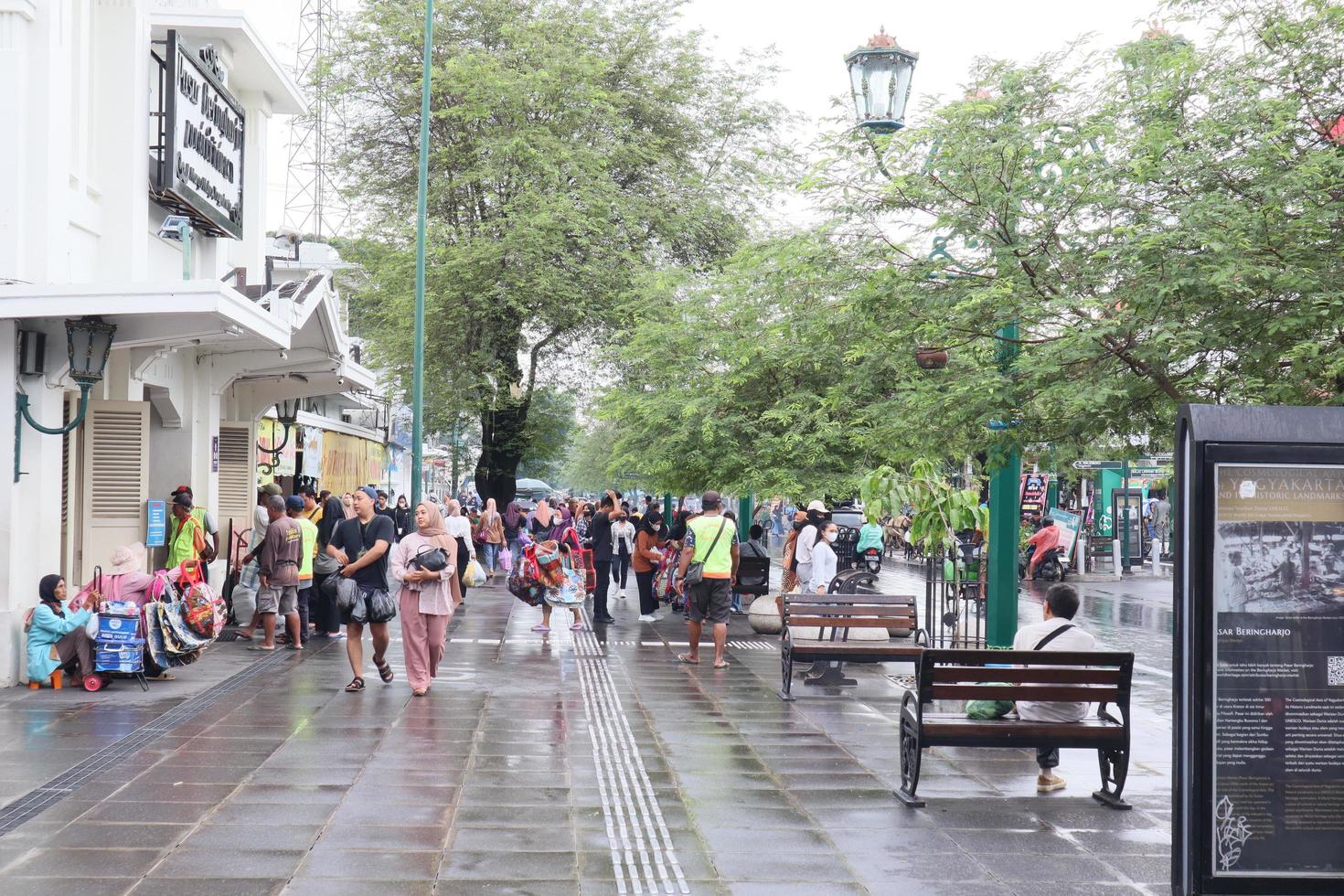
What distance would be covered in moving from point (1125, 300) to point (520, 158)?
20.5 m

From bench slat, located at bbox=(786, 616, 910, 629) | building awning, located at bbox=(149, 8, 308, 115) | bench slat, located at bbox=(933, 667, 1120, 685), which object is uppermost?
building awning, located at bbox=(149, 8, 308, 115)

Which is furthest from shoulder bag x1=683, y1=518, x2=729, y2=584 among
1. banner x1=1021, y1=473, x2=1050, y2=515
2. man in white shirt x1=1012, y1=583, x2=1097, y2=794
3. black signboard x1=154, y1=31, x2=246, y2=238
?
banner x1=1021, y1=473, x2=1050, y2=515

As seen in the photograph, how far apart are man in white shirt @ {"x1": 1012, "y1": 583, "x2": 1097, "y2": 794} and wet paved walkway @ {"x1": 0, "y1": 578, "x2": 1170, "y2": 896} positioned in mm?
143

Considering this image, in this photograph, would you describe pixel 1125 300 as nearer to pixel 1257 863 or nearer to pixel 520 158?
pixel 1257 863

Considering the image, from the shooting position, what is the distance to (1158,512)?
34.6 meters

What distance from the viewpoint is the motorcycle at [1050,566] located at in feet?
93.7

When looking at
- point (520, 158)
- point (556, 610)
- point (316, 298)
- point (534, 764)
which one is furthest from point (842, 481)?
point (520, 158)

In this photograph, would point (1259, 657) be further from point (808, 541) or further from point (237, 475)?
point (237, 475)

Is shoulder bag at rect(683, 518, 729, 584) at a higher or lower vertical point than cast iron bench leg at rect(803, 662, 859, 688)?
higher

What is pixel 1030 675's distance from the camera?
24.0ft

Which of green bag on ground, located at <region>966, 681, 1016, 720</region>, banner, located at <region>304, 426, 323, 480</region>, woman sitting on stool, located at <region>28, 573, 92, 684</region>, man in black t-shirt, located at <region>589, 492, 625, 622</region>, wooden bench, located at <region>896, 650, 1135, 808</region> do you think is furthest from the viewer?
banner, located at <region>304, 426, 323, 480</region>

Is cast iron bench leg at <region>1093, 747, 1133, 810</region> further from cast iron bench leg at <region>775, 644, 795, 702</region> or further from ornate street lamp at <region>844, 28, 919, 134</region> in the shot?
ornate street lamp at <region>844, 28, 919, 134</region>

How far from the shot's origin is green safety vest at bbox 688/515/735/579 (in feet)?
42.7

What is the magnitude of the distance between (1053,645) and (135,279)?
956 cm
